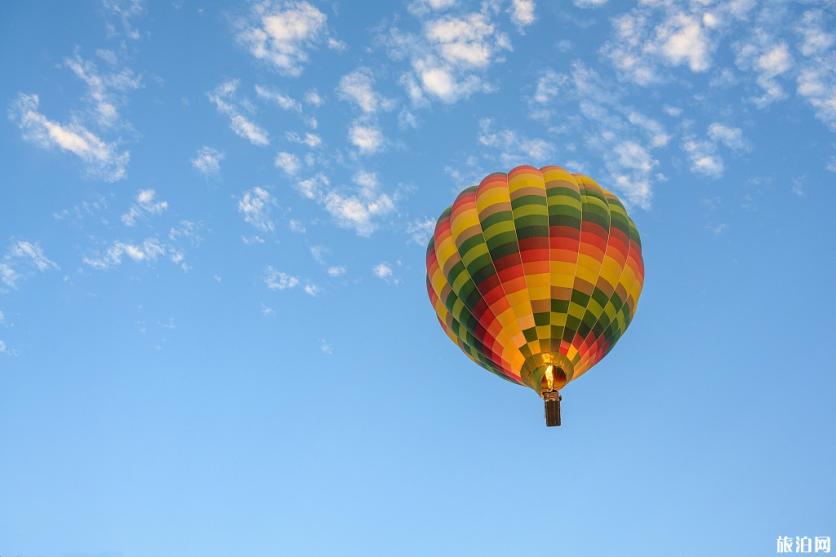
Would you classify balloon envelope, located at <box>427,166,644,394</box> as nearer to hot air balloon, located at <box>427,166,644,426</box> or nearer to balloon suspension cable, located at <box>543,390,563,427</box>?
hot air balloon, located at <box>427,166,644,426</box>

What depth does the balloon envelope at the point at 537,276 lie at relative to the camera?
64.0 feet

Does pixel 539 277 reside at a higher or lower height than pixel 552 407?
higher

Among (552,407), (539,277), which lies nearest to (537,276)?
(539,277)

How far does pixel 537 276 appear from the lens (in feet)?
64.6

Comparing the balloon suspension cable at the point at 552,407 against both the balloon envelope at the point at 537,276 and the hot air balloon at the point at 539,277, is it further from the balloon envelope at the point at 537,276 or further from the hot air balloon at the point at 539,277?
the balloon envelope at the point at 537,276

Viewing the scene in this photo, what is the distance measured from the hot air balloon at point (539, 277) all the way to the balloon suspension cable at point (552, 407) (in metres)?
0.03

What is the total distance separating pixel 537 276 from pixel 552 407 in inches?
139

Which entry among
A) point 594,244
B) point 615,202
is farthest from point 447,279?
point 615,202

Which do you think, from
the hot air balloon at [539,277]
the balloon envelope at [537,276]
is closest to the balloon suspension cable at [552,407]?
the hot air balloon at [539,277]

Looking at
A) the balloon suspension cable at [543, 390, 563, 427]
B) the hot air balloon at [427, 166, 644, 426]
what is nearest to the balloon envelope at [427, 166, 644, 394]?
the hot air balloon at [427, 166, 644, 426]

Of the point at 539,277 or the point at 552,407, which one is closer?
the point at 552,407

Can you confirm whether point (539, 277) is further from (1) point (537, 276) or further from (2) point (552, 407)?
(2) point (552, 407)

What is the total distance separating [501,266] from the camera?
65.9 ft

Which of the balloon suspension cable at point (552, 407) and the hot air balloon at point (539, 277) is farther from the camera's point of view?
the hot air balloon at point (539, 277)
